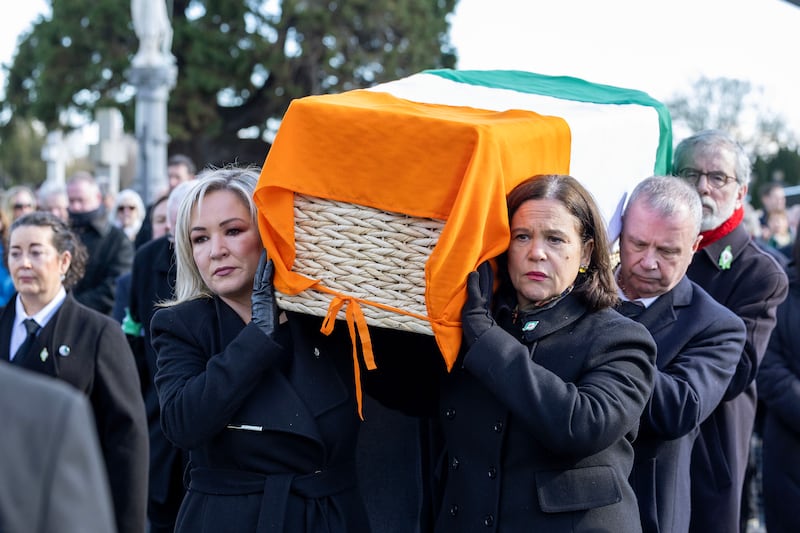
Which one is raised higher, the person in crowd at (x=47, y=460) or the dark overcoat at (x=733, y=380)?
the person in crowd at (x=47, y=460)

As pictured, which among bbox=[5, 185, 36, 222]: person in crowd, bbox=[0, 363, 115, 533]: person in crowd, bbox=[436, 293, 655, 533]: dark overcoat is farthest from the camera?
bbox=[5, 185, 36, 222]: person in crowd

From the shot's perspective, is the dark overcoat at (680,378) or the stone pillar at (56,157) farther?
the stone pillar at (56,157)

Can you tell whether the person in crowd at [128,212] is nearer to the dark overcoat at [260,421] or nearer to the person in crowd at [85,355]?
the person in crowd at [85,355]

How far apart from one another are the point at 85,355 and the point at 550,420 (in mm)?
2342

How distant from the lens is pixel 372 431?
3367 millimetres

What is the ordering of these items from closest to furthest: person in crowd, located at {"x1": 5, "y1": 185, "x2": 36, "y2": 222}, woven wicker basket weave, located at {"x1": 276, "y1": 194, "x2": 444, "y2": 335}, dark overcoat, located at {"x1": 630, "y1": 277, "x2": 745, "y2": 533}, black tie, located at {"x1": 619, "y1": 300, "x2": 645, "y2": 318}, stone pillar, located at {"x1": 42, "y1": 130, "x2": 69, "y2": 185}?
1. woven wicker basket weave, located at {"x1": 276, "y1": 194, "x2": 444, "y2": 335}
2. dark overcoat, located at {"x1": 630, "y1": 277, "x2": 745, "y2": 533}
3. black tie, located at {"x1": 619, "y1": 300, "x2": 645, "y2": 318}
4. person in crowd, located at {"x1": 5, "y1": 185, "x2": 36, "y2": 222}
5. stone pillar, located at {"x1": 42, "y1": 130, "x2": 69, "y2": 185}

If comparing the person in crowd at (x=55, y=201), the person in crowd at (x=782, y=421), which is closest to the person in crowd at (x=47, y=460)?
the person in crowd at (x=782, y=421)

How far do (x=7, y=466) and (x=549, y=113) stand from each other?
2.27 m

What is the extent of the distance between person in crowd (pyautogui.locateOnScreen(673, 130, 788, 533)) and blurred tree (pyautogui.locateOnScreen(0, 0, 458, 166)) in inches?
838

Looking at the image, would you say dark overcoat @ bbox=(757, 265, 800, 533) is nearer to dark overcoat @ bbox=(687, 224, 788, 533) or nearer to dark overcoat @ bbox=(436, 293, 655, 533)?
dark overcoat @ bbox=(687, 224, 788, 533)

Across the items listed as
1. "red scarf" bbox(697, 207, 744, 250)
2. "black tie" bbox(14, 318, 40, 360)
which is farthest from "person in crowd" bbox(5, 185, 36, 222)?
"red scarf" bbox(697, 207, 744, 250)

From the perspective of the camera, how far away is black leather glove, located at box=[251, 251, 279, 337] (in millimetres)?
2875

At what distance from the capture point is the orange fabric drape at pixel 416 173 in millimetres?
2654

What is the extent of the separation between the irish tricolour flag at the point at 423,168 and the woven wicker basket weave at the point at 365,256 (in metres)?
0.01
